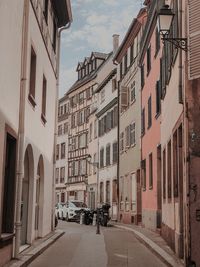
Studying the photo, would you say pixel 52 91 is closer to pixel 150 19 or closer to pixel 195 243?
pixel 150 19

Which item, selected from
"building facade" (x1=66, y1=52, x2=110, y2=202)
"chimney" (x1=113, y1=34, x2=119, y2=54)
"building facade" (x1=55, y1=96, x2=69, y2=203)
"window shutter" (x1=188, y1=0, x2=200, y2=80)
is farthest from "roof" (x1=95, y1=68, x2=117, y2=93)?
"window shutter" (x1=188, y1=0, x2=200, y2=80)

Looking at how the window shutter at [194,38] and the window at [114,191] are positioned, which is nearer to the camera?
the window shutter at [194,38]

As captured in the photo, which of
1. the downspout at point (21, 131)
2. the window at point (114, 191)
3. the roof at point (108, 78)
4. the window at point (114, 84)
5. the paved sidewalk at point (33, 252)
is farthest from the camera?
the roof at point (108, 78)

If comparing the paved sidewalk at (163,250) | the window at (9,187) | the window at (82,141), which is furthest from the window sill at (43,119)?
the window at (82,141)

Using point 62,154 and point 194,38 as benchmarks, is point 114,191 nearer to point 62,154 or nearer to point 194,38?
point 194,38

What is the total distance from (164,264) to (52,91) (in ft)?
32.6

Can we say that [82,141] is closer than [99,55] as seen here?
Yes

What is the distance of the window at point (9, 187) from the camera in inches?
463

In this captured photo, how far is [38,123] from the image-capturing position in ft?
53.2

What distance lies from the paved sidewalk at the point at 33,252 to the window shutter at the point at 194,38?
5.47 metres

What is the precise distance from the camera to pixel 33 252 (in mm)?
13406

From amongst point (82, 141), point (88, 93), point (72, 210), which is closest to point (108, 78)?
point (72, 210)

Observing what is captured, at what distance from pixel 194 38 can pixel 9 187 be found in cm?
533

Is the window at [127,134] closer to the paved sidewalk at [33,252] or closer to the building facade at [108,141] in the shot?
the building facade at [108,141]
